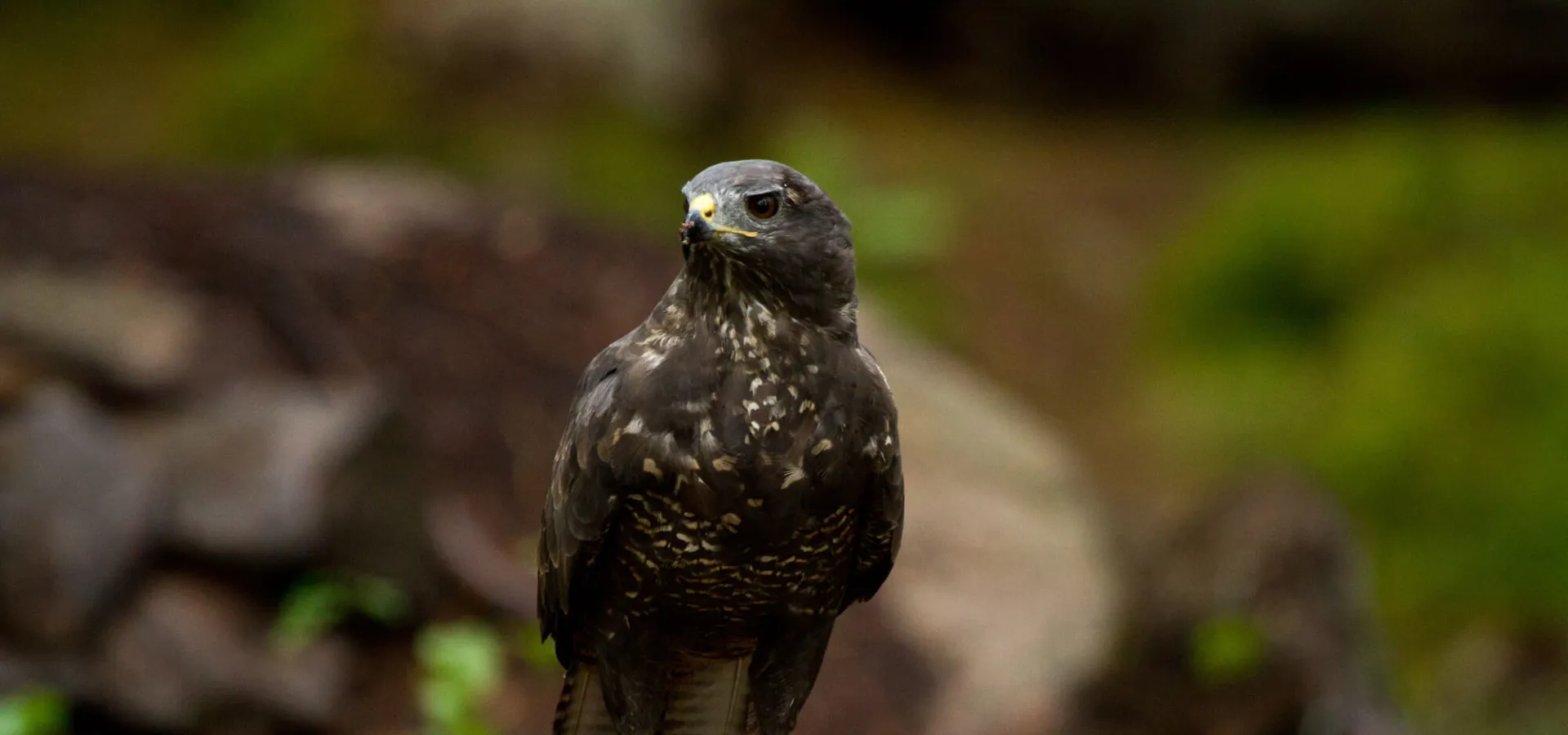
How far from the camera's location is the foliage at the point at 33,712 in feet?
15.5

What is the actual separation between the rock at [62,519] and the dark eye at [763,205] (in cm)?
371

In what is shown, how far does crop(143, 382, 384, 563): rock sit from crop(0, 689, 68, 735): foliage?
71cm

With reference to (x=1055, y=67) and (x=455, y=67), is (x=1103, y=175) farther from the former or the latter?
(x=455, y=67)

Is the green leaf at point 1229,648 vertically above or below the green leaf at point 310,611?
below

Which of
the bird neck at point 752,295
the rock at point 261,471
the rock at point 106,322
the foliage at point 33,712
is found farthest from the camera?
the rock at point 106,322

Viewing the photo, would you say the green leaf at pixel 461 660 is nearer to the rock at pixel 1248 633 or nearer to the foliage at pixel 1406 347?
the rock at pixel 1248 633

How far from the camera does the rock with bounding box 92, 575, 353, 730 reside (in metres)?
5.30

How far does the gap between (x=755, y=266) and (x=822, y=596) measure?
0.71 m

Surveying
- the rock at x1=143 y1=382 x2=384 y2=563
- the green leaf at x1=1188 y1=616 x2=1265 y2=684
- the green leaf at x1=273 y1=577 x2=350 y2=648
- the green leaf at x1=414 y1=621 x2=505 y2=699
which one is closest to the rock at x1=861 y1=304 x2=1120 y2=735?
the green leaf at x1=1188 y1=616 x2=1265 y2=684

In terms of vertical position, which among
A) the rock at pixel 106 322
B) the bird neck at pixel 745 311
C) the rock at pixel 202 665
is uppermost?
the rock at pixel 106 322

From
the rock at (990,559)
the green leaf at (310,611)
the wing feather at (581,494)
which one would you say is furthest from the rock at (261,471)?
the wing feather at (581,494)

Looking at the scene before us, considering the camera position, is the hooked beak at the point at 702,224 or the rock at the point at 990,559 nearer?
the hooked beak at the point at 702,224

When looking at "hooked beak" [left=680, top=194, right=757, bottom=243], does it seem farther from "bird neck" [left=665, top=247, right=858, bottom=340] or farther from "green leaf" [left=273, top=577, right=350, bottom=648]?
"green leaf" [left=273, top=577, right=350, bottom=648]

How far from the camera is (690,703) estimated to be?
3.20 metres
